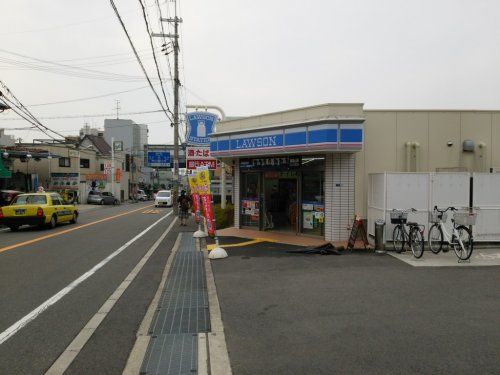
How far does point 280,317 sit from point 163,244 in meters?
9.14

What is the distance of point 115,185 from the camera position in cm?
6141

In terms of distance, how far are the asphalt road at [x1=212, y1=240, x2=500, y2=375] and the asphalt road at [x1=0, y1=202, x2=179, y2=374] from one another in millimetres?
1321

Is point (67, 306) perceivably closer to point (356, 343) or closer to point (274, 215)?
point (356, 343)

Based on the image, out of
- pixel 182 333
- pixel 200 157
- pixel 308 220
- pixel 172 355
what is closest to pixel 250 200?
pixel 308 220

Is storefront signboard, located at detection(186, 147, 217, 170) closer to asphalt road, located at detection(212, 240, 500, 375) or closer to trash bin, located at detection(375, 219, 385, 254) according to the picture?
trash bin, located at detection(375, 219, 385, 254)

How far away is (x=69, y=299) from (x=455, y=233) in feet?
26.3

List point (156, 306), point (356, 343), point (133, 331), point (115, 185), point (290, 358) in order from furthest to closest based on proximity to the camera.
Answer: point (115, 185), point (156, 306), point (133, 331), point (356, 343), point (290, 358)

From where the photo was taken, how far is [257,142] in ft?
47.6

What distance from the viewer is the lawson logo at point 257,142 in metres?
13.8

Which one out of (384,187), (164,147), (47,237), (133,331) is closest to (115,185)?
(164,147)

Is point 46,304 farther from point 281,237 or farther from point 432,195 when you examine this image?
point 432,195

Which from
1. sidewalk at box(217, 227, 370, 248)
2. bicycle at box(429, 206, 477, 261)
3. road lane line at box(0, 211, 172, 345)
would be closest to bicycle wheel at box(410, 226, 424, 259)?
bicycle at box(429, 206, 477, 261)

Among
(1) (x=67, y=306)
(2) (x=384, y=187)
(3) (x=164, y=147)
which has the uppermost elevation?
(3) (x=164, y=147)

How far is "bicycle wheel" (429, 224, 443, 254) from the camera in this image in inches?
417
